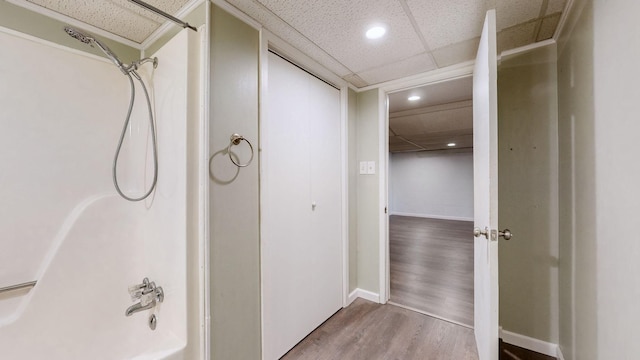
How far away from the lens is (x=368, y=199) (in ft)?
7.77

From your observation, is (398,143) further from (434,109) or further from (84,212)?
(84,212)

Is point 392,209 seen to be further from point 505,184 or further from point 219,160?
point 219,160

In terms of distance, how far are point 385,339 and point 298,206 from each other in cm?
122

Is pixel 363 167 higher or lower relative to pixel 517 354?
higher

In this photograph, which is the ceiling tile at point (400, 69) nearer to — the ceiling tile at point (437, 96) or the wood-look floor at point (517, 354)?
the ceiling tile at point (437, 96)

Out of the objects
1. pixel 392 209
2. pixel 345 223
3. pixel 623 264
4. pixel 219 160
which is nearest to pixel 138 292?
pixel 219 160

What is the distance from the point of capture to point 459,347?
66.4 inches

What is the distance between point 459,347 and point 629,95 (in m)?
1.75

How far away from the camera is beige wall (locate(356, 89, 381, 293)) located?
7.59ft

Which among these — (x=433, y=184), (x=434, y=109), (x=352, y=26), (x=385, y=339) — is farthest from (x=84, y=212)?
(x=433, y=184)

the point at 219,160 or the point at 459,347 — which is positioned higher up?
the point at 219,160

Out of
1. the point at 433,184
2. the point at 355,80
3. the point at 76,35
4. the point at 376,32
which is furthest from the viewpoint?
the point at 433,184

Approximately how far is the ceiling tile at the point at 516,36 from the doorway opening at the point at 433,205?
0.37 metres

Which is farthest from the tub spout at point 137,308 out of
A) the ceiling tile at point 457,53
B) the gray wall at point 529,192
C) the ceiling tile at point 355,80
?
the ceiling tile at point 457,53
